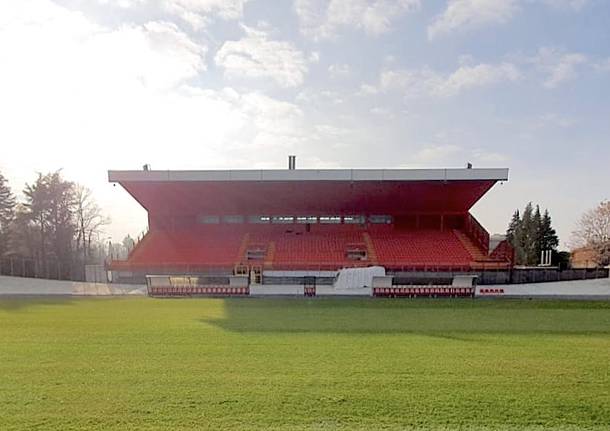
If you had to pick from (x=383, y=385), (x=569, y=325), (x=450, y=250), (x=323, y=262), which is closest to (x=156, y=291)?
(x=323, y=262)

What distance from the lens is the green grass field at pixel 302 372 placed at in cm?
441

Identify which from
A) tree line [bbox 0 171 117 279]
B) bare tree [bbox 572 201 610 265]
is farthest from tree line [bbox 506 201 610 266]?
tree line [bbox 0 171 117 279]

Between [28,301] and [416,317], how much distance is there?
570 inches

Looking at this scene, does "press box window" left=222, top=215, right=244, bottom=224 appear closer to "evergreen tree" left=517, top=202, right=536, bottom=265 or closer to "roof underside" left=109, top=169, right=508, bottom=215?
"roof underside" left=109, top=169, right=508, bottom=215

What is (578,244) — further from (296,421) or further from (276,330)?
(296,421)

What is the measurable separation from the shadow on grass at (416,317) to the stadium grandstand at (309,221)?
8.65 metres

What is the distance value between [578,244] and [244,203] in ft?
115

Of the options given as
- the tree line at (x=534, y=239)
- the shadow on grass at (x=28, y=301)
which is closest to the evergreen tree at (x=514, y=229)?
the tree line at (x=534, y=239)

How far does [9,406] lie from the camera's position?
4.68 meters

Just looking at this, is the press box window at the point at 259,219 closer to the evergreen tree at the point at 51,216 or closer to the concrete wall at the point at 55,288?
the concrete wall at the point at 55,288

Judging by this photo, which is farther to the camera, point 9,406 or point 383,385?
point 383,385

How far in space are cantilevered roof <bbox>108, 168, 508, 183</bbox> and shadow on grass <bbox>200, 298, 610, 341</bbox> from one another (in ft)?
34.6

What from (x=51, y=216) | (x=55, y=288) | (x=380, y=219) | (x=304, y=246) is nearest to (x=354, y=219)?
(x=380, y=219)

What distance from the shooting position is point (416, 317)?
37.3 feet
